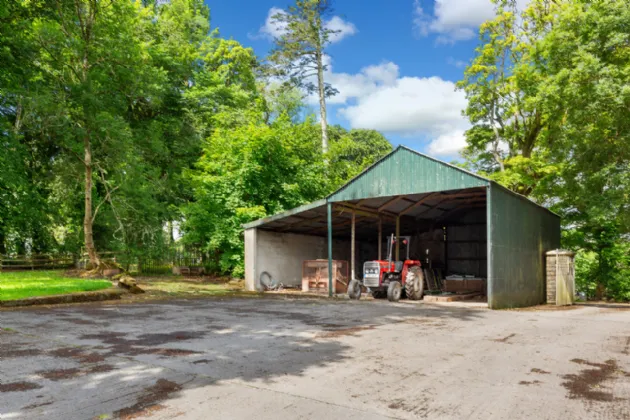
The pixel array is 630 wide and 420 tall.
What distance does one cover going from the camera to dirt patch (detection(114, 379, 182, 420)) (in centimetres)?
348

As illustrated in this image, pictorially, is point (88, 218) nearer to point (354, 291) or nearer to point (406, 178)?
point (354, 291)

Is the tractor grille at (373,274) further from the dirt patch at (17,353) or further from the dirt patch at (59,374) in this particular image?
the dirt patch at (59,374)

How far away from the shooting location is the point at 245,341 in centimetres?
660

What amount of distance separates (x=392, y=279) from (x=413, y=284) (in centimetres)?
69

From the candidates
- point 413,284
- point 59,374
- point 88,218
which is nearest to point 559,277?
point 413,284

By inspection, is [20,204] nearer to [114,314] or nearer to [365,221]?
[114,314]

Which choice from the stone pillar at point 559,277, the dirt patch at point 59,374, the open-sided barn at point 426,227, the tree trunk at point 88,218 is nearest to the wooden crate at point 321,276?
the open-sided barn at point 426,227

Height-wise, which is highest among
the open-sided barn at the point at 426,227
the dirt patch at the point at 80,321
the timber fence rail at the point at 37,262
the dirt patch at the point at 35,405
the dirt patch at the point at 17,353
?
the open-sided barn at the point at 426,227

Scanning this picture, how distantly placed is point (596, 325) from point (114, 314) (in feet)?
32.8

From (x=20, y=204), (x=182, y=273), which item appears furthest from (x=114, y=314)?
(x=182, y=273)

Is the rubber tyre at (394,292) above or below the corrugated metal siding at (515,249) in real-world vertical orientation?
below

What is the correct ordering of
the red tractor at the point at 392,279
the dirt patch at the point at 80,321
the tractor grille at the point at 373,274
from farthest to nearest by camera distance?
the tractor grille at the point at 373,274 < the red tractor at the point at 392,279 < the dirt patch at the point at 80,321

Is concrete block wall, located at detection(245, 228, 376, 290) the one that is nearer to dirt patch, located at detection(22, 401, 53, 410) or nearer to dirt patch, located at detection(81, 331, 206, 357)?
dirt patch, located at detection(81, 331, 206, 357)

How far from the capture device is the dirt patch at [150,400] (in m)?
3.48
